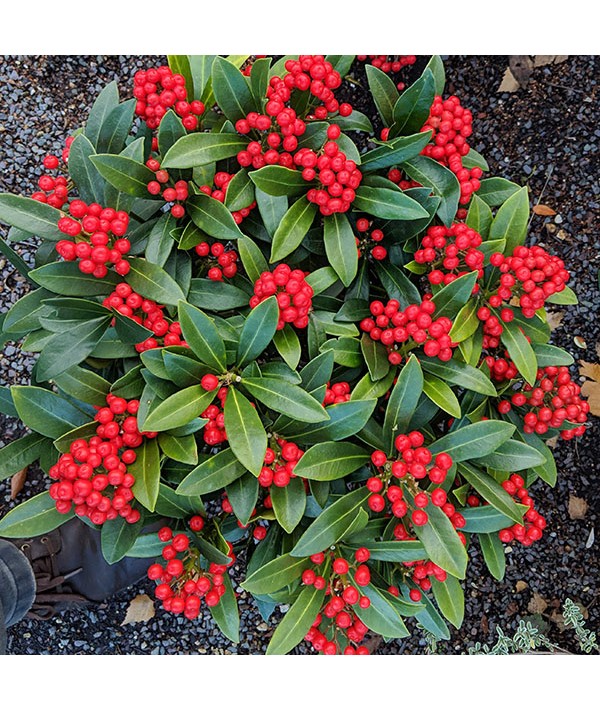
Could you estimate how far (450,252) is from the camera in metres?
1.39

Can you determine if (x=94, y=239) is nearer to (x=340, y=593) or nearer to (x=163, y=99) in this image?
(x=163, y=99)

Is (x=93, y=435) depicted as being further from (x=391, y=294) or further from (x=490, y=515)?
(x=490, y=515)

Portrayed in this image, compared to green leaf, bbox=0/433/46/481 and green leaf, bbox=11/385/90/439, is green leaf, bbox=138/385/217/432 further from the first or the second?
green leaf, bbox=0/433/46/481

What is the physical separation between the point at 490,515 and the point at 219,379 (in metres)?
0.68

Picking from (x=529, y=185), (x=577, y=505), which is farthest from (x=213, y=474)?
(x=529, y=185)

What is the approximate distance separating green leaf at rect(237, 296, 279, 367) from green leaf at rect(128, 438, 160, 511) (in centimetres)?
26

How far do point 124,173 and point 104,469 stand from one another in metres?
0.61

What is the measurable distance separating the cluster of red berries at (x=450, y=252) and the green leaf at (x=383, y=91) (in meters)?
0.34

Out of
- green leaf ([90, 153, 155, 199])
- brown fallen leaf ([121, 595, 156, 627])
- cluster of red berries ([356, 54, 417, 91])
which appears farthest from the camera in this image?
brown fallen leaf ([121, 595, 156, 627])

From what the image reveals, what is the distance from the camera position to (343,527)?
1.27 m

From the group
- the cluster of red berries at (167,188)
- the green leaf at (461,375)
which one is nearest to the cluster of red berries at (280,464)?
the green leaf at (461,375)

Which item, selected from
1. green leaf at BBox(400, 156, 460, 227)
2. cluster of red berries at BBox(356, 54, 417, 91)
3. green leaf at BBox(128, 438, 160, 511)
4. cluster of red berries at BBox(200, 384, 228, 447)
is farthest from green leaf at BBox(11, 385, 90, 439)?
cluster of red berries at BBox(356, 54, 417, 91)

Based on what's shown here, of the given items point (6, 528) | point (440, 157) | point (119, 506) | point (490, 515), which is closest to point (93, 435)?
point (119, 506)

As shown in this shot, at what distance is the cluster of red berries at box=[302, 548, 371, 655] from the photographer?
1263mm
